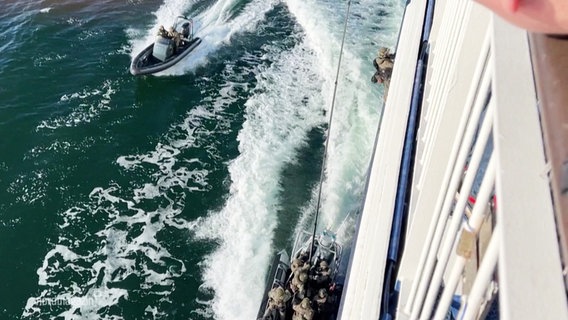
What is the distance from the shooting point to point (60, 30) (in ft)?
64.7

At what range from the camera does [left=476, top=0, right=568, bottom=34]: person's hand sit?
5.55 feet

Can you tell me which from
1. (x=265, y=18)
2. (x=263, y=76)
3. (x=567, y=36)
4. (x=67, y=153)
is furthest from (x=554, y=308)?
(x=265, y=18)

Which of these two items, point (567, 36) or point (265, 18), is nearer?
point (567, 36)

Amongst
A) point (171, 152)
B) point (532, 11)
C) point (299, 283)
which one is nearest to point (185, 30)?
point (171, 152)

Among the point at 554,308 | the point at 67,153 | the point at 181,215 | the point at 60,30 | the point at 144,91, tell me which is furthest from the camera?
the point at 60,30

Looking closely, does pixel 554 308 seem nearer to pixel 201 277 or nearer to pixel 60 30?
pixel 201 277

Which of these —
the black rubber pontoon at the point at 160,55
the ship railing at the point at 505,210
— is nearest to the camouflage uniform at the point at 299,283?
the ship railing at the point at 505,210

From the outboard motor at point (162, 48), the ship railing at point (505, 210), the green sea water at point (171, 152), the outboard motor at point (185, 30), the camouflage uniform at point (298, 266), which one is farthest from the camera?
the outboard motor at point (185, 30)

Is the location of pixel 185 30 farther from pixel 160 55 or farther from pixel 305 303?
pixel 305 303

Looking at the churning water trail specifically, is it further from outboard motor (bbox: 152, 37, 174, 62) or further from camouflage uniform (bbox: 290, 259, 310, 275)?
outboard motor (bbox: 152, 37, 174, 62)

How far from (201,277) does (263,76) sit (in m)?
8.22

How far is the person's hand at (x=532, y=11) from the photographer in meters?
1.69

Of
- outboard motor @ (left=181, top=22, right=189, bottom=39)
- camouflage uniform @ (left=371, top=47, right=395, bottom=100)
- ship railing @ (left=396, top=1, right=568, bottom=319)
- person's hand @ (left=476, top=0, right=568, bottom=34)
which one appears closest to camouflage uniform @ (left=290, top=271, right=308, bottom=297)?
ship railing @ (left=396, top=1, right=568, bottom=319)

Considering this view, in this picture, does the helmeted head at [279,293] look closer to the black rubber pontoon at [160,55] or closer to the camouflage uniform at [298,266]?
the camouflage uniform at [298,266]
